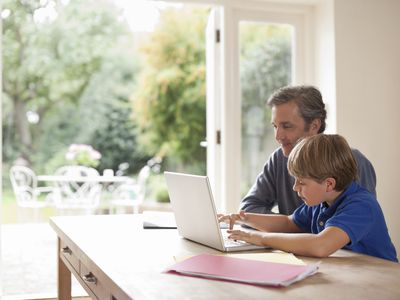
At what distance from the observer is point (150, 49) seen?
1071 centimetres

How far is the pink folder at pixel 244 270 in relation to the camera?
126 cm

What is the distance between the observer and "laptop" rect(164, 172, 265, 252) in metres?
1.66

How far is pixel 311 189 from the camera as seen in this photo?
166 centimetres

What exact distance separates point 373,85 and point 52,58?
24.6 feet

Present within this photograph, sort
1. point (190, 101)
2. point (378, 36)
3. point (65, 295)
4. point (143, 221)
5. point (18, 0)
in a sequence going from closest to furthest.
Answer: point (143, 221)
point (65, 295)
point (378, 36)
point (18, 0)
point (190, 101)

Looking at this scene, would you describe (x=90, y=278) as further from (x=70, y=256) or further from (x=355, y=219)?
(x=355, y=219)

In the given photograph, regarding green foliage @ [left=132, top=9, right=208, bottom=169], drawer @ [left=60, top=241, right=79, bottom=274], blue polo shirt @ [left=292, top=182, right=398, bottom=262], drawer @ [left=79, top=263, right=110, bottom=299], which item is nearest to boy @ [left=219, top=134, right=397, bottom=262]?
blue polo shirt @ [left=292, top=182, right=398, bottom=262]

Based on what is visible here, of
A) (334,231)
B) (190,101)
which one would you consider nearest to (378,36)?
(334,231)

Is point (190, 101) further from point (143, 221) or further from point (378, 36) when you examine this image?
point (143, 221)

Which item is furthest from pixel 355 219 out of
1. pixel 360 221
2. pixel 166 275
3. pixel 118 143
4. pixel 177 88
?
pixel 118 143

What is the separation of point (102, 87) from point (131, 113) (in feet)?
2.41

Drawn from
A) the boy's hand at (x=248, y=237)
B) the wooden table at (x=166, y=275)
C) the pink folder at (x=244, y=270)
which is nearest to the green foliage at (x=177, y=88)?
the wooden table at (x=166, y=275)

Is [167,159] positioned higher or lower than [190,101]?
lower

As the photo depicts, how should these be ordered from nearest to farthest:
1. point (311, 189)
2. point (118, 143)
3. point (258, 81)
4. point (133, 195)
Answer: point (311, 189) < point (258, 81) < point (133, 195) < point (118, 143)
